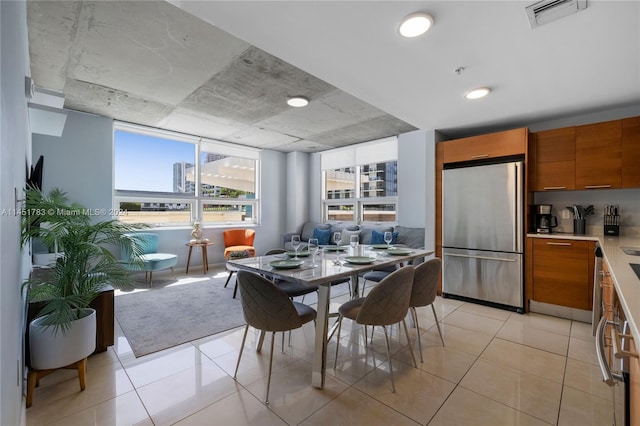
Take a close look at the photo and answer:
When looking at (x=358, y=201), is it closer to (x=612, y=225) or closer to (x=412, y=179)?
(x=412, y=179)

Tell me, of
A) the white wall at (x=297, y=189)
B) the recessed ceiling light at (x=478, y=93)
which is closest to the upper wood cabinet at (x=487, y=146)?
the recessed ceiling light at (x=478, y=93)

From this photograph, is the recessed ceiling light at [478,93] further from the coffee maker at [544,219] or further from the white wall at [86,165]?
the white wall at [86,165]

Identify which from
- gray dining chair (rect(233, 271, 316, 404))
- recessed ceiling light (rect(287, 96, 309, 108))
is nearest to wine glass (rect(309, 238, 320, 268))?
gray dining chair (rect(233, 271, 316, 404))

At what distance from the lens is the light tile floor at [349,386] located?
65.0 inches

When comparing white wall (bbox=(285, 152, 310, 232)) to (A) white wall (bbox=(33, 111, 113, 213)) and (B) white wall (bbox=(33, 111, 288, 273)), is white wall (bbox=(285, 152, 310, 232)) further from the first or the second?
(A) white wall (bbox=(33, 111, 113, 213))

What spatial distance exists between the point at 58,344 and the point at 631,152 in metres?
5.19

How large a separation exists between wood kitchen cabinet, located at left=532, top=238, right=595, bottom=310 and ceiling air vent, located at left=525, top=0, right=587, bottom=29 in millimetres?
2357

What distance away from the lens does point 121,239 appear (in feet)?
6.84

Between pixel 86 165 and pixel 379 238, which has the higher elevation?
pixel 86 165

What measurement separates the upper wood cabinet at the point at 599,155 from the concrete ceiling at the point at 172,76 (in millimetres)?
2388

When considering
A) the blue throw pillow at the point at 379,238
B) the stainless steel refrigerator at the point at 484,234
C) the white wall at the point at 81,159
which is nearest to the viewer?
the stainless steel refrigerator at the point at 484,234

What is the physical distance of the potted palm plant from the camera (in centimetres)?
172

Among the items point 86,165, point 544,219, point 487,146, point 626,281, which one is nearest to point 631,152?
point 544,219

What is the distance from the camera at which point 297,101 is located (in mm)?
3654
